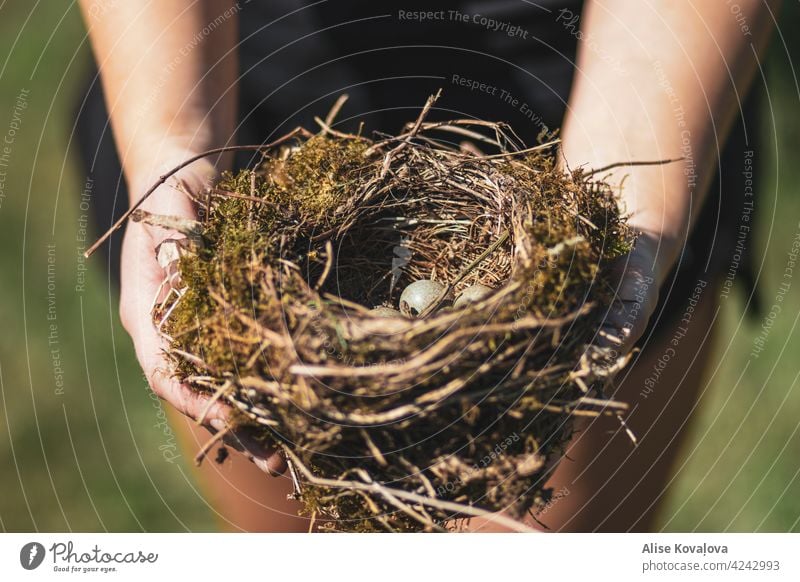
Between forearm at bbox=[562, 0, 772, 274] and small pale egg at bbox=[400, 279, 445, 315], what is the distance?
57 cm

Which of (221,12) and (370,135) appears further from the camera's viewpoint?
(370,135)

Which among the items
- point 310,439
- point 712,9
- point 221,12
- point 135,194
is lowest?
point 310,439

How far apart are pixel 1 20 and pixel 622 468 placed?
3.00 meters

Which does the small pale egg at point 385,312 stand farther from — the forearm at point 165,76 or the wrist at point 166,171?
the forearm at point 165,76

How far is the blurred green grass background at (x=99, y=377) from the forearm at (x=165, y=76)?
0.64 metres

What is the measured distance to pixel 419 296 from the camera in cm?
167

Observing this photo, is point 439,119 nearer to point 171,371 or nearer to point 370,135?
point 370,135

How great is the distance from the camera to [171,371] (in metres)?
1.53

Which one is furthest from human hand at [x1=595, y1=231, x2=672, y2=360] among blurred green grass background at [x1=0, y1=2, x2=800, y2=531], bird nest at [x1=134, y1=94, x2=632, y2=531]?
blurred green grass background at [x1=0, y1=2, x2=800, y2=531]

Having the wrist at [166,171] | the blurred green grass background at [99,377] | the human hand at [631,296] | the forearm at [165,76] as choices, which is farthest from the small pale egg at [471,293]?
the blurred green grass background at [99,377]

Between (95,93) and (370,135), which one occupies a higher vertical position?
(95,93)

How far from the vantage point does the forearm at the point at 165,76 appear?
1961 mm

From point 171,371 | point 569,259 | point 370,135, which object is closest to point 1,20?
point 370,135

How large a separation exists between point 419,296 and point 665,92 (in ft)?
3.17
